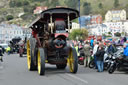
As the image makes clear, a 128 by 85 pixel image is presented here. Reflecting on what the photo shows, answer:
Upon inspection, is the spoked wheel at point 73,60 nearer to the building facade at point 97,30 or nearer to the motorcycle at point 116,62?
the motorcycle at point 116,62

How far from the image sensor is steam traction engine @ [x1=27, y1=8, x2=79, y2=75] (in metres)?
17.1

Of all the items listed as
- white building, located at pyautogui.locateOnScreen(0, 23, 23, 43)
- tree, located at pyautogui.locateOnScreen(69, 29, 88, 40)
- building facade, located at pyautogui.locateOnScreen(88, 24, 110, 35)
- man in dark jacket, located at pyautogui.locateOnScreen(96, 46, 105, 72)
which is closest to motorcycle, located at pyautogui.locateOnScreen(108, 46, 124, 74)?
man in dark jacket, located at pyautogui.locateOnScreen(96, 46, 105, 72)

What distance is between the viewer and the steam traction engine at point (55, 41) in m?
17.1

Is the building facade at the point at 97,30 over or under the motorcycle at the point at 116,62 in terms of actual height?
over

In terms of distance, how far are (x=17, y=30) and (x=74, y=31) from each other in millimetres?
35174

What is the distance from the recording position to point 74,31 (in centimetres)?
14238

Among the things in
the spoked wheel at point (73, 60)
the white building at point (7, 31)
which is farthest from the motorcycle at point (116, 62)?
the white building at point (7, 31)

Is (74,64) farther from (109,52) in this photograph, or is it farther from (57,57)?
(109,52)

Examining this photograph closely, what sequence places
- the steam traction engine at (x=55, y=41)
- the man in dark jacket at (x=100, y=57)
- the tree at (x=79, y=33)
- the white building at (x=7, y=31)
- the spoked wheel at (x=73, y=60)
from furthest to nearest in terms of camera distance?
the white building at (x=7, y=31) → the tree at (x=79, y=33) → the man in dark jacket at (x=100, y=57) → the spoked wheel at (x=73, y=60) → the steam traction engine at (x=55, y=41)

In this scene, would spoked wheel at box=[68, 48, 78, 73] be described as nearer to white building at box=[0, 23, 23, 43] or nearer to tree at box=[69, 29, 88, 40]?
tree at box=[69, 29, 88, 40]

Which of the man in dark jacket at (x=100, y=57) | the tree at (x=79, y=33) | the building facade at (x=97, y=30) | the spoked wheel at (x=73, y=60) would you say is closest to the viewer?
the spoked wheel at (x=73, y=60)

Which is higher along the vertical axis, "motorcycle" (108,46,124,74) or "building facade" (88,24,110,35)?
"building facade" (88,24,110,35)

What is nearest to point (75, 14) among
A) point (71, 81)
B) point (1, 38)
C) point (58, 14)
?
point (58, 14)

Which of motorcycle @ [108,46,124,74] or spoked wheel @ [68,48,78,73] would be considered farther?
motorcycle @ [108,46,124,74]
